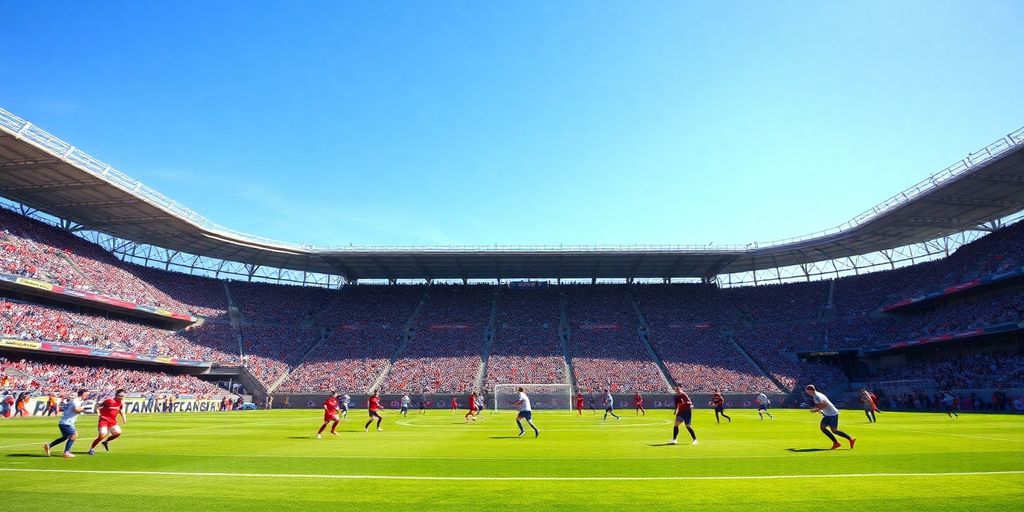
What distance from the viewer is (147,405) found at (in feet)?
142

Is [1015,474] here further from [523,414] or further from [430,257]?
[430,257]

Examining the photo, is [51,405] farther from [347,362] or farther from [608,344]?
[608,344]

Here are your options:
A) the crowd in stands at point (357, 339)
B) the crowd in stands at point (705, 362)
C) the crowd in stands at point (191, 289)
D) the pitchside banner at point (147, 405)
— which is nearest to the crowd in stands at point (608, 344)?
the crowd in stands at point (705, 362)

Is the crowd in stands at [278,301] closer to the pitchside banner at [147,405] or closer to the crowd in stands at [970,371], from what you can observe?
the pitchside banner at [147,405]

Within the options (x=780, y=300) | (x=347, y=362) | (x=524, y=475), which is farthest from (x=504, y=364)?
(x=524, y=475)

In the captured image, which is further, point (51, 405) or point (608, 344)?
point (608, 344)

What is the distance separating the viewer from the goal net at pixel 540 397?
168ft

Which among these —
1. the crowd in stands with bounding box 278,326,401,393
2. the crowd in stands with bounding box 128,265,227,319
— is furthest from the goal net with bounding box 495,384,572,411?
the crowd in stands with bounding box 128,265,227,319

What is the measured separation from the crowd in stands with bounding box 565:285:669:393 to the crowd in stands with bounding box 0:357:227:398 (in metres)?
35.7

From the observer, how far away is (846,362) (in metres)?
59.5

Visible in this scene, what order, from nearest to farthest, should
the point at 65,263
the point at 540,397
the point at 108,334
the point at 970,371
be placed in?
1. the point at 970,371
2. the point at 108,334
3. the point at 65,263
4. the point at 540,397

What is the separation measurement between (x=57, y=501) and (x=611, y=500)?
7.83m

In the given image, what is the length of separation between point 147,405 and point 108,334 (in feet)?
32.1

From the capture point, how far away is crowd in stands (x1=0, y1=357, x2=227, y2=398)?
38625 millimetres
